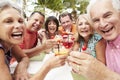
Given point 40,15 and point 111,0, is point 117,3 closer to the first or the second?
point 111,0

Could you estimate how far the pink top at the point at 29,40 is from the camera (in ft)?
2.40

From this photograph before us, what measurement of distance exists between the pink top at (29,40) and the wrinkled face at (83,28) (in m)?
0.14

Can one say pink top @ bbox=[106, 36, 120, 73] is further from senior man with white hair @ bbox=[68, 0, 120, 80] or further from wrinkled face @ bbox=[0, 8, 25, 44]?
wrinkled face @ bbox=[0, 8, 25, 44]

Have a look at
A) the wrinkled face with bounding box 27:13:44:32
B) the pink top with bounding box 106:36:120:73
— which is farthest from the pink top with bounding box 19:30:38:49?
the pink top with bounding box 106:36:120:73

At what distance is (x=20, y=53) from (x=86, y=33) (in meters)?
0.22

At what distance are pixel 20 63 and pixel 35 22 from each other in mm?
138

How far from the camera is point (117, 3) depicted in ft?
2.03

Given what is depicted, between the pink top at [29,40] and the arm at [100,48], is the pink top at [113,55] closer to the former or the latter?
the arm at [100,48]

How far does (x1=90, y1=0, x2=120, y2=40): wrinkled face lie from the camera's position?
614 mm

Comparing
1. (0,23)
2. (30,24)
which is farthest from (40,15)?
(0,23)

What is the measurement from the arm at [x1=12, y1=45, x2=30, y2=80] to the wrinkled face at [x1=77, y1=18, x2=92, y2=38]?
19 centimetres

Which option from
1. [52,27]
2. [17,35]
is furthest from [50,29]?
[17,35]

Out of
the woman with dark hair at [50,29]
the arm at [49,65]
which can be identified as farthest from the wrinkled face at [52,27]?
the arm at [49,65]

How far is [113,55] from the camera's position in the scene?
69 centimetres
